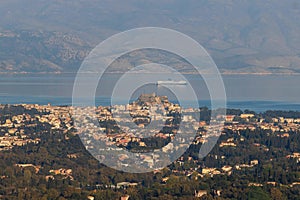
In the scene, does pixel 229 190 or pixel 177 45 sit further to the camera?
pixel 177 45

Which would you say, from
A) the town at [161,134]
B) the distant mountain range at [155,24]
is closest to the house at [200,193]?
the town at [161,134]

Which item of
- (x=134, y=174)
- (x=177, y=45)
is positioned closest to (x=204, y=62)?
(x=177, y=45)

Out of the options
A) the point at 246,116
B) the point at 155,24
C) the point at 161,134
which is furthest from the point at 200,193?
the point at 155,24

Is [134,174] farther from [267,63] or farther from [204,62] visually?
[267,63]

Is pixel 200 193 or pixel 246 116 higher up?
pixel 246 116

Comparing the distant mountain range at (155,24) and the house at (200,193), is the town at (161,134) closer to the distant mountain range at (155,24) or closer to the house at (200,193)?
the house at (200,193)

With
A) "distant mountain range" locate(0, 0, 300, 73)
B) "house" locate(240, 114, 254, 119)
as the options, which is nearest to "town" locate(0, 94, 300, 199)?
"house" locate(240, 114, 254, 119)

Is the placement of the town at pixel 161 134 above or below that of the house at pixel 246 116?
below

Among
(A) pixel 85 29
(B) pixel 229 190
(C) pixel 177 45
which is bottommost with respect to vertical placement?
(B) pixel 229 190

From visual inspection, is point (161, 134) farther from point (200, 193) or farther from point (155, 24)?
point (155, 24)
